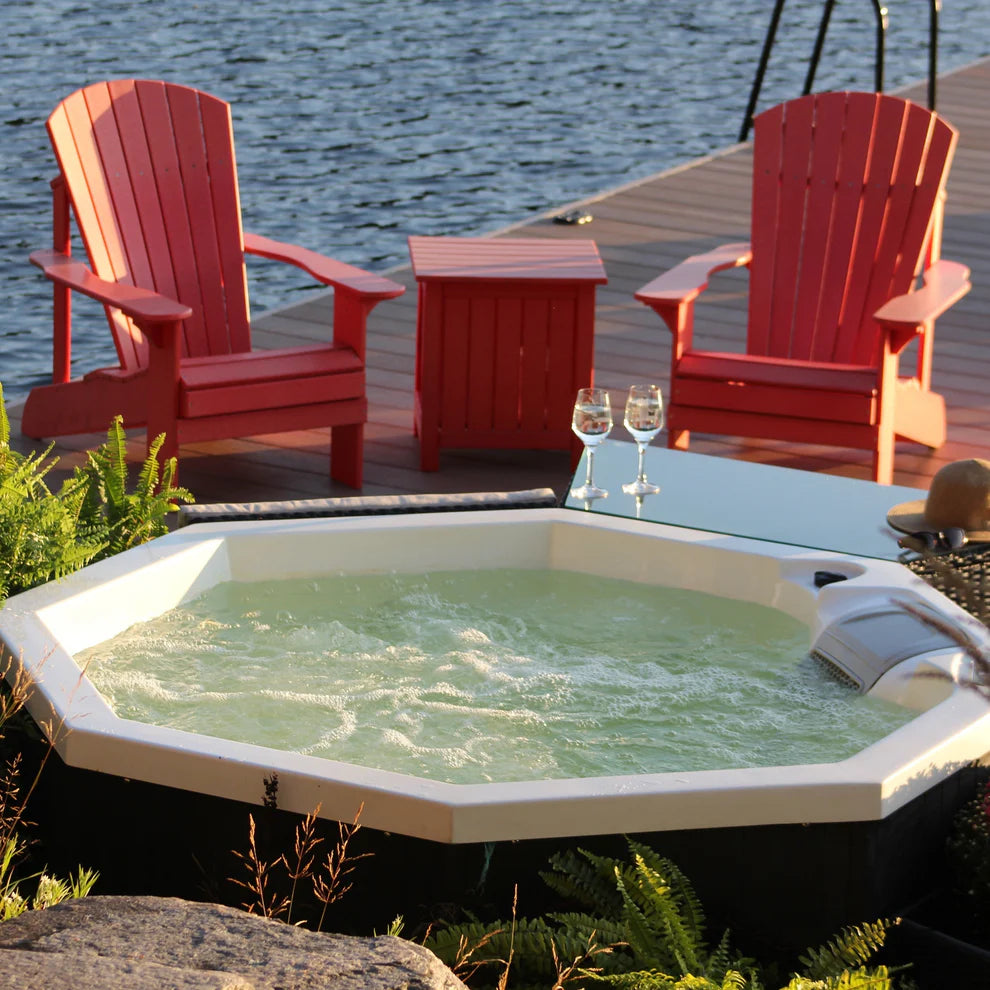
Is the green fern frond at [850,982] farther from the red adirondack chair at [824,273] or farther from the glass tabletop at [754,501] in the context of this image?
the red adirondack chair at [824,273]

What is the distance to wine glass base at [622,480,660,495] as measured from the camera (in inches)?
154

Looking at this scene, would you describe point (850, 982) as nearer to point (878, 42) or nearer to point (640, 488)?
point (640, 488)

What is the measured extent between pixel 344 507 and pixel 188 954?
2.03 meters

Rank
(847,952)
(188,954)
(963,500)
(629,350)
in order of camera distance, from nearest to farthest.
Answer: (188,954) < (847,952) < (963,500) < (629,350)

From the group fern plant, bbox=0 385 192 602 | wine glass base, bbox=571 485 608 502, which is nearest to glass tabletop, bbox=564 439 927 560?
wine glass base, bbox=571 485 608 502

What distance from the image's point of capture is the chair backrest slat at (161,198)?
15.8 feet

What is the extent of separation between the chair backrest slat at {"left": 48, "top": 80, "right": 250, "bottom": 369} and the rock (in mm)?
2992

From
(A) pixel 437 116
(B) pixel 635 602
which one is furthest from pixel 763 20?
(B) pixel 635 602

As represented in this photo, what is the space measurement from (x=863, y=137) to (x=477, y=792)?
10.7ft

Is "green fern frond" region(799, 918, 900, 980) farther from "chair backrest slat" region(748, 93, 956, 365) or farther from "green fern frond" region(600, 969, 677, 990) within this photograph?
"chair backrest slat" region(748, 93, 956, 365)

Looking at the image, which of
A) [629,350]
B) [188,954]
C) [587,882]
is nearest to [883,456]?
[629,350]

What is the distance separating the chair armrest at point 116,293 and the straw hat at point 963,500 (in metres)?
2.03

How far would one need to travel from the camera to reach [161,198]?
498 centimetres

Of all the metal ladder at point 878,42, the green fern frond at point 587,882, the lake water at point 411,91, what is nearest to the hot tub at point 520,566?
the green fern frond at point 587,882
